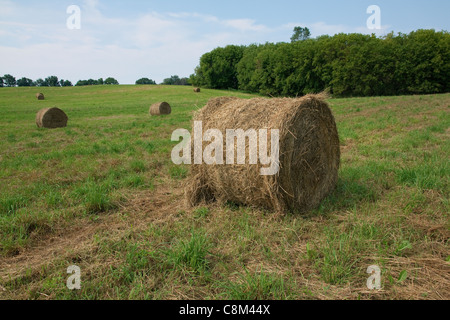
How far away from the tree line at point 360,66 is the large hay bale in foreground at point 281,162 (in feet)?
121

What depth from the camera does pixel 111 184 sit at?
584 cm

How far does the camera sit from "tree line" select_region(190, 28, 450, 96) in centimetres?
4178

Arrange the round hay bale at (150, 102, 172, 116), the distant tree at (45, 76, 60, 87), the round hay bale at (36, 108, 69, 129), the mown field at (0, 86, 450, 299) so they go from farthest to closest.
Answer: the distant tree at (45, 76, 60, 87), the round hay bale at (150, 102, 172, 116), the round hay bale at (36, 108, 69, 129), the mown field at (0, 86, 450, 299)

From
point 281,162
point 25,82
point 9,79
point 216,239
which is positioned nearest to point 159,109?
point 281,162

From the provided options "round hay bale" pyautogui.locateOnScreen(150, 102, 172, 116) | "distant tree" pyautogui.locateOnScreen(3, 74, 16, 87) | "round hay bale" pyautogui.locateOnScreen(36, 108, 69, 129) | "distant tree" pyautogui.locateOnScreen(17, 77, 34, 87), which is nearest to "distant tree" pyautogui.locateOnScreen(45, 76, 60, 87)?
"distant tree" pyautogui.locateOnScreen(17, 77, 34, 87)

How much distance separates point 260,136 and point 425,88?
156 feet

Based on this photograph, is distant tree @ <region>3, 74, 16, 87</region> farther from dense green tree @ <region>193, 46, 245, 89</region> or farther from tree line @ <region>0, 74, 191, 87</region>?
dense green tree @ <region>193, 46, 245, 89</region>

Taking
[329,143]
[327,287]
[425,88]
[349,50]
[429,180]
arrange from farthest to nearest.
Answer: [349,50], [425,88], [329,143], [429,180], [327,287]

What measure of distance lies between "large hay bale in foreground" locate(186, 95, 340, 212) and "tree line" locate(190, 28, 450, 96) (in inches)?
1450

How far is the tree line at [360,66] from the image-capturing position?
41781mm

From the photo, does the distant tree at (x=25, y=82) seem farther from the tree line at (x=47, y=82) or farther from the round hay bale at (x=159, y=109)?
the round hay bale at (x=159, y=109)

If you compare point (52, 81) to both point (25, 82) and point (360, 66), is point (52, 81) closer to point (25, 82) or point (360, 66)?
point (25, 82)
